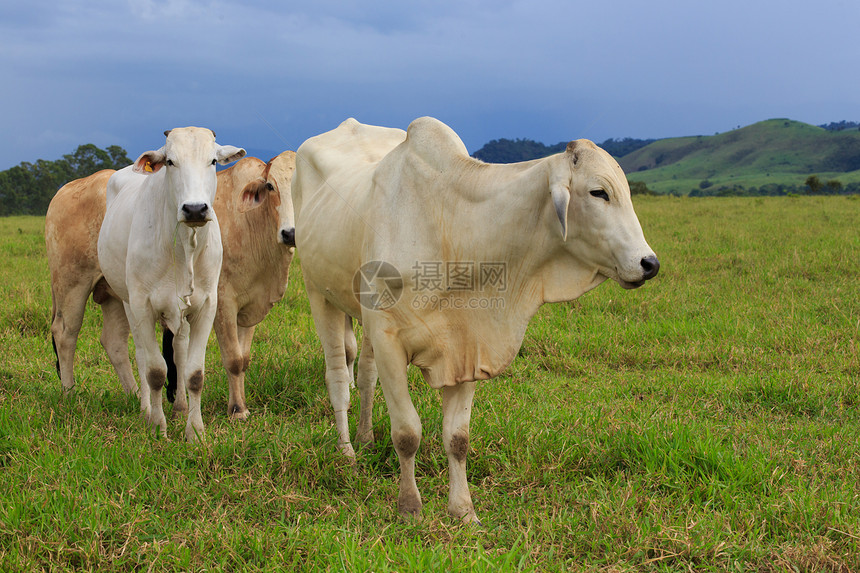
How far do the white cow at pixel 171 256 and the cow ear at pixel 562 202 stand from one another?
1.94m

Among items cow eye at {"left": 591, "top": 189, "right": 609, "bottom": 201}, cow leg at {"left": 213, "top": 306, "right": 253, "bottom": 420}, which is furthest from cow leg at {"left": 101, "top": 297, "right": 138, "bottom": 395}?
cow eye at {"left": 591, "top": 189, "right": 609, "bottom": 201}

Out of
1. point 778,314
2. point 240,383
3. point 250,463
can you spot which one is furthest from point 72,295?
point 778,314

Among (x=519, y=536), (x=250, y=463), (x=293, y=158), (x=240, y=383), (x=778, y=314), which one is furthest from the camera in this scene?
(x=778, y=314)

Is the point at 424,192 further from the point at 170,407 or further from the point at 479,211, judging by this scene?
the point at 170,407

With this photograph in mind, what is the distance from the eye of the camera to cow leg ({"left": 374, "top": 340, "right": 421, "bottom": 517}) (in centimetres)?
316

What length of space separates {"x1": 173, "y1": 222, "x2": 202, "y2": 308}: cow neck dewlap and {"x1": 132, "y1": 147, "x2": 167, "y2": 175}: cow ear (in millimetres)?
406

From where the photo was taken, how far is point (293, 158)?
202 inches

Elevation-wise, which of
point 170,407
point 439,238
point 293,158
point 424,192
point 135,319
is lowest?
point 170,407

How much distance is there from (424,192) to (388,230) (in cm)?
24

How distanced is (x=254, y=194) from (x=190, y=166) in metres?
1.13

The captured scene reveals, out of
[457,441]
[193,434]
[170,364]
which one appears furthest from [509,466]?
[170,364]

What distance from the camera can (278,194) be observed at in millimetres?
4957

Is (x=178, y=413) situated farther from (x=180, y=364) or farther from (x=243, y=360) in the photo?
(x=243, y=360)

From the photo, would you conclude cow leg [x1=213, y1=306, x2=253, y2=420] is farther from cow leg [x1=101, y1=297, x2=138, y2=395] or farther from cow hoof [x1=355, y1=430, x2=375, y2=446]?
cow hoof [x1=355, y1=430, x2=375, y2=446]
